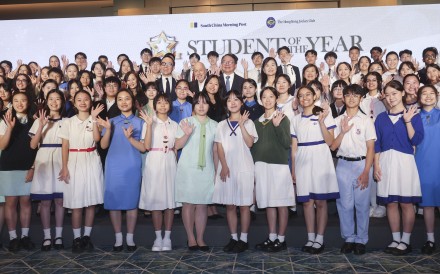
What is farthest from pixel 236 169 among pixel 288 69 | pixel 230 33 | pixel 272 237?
pixel 230 33

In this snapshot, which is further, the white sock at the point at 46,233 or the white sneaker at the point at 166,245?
the white sock at the point at 46,233

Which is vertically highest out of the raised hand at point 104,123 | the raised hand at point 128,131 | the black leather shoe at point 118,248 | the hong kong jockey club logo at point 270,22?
the hong kong jockey club logo at point 270,22

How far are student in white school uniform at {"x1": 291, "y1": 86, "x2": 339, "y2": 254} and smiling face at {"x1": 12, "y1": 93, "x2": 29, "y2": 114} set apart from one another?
2435mm

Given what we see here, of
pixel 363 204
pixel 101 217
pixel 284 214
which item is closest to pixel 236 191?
pixel 284 214

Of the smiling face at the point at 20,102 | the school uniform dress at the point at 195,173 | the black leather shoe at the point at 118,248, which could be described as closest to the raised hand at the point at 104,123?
the school uniform dress at the point at 195,173

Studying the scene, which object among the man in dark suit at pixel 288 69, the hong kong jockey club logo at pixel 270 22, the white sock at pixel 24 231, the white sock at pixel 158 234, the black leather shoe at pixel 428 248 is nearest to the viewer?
the black leather shoe at pixel 428 248

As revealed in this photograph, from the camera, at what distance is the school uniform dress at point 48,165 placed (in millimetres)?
4148

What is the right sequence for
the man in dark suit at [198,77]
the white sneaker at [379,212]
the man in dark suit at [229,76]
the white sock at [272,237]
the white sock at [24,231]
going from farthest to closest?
the man in dark suit at [229,76] → the man in dark suit at [198,77] → the white sneaker at [379,212] → the white sock at [24,231] → the white sock at [272,237]

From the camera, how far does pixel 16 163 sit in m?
4.21

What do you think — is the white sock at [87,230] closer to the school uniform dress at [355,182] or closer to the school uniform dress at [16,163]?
the school uniform dress at [16,163]

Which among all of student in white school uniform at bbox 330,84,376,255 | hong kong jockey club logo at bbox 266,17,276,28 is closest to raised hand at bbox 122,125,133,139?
student in white school uniform at bbox 330,84,376,255

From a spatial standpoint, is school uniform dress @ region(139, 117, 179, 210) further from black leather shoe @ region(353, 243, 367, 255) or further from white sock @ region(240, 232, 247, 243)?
black leather shoe @ region(353, 243, 367, 255)

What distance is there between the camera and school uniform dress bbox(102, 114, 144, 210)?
4.04 meters

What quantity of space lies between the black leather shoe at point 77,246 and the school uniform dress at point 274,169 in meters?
1.55
